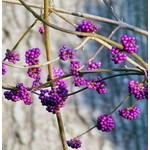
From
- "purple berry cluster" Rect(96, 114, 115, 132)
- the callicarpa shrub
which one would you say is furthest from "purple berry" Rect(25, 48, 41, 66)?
"purple berry cluster" Rect(96, 114, 115, 132)

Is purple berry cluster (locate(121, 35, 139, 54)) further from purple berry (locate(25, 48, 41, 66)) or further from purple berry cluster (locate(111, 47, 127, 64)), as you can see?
purple berry (locate(25, 48, 41, 66))

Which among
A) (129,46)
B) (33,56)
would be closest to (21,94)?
(33,56)

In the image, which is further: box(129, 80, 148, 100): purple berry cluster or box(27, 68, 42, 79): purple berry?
box(27, 68, 42, 79): purple berry

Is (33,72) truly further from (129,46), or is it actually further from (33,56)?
(129,46)

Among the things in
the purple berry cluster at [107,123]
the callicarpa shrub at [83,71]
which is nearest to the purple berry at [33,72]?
the callicarpa shrub at [83,71]

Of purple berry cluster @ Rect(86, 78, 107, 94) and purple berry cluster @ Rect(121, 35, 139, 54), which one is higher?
purple berry cluster @ Rect(121, 35, 139, 54)

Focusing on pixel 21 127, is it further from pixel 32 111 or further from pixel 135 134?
pixel 135 134

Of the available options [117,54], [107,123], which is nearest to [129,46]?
[117,54]

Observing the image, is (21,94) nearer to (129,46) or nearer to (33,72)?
(33,72)

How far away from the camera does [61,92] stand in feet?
1.89

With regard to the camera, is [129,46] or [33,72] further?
[33,72]

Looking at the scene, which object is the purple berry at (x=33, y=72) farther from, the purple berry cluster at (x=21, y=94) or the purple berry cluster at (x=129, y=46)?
the purple berry cluster at (x=129, y=46)

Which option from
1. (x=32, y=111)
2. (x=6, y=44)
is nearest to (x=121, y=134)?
(x=32, y=111)

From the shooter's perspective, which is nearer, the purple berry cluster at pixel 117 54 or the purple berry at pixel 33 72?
A: the purple berry cluster at pixel 117 54
